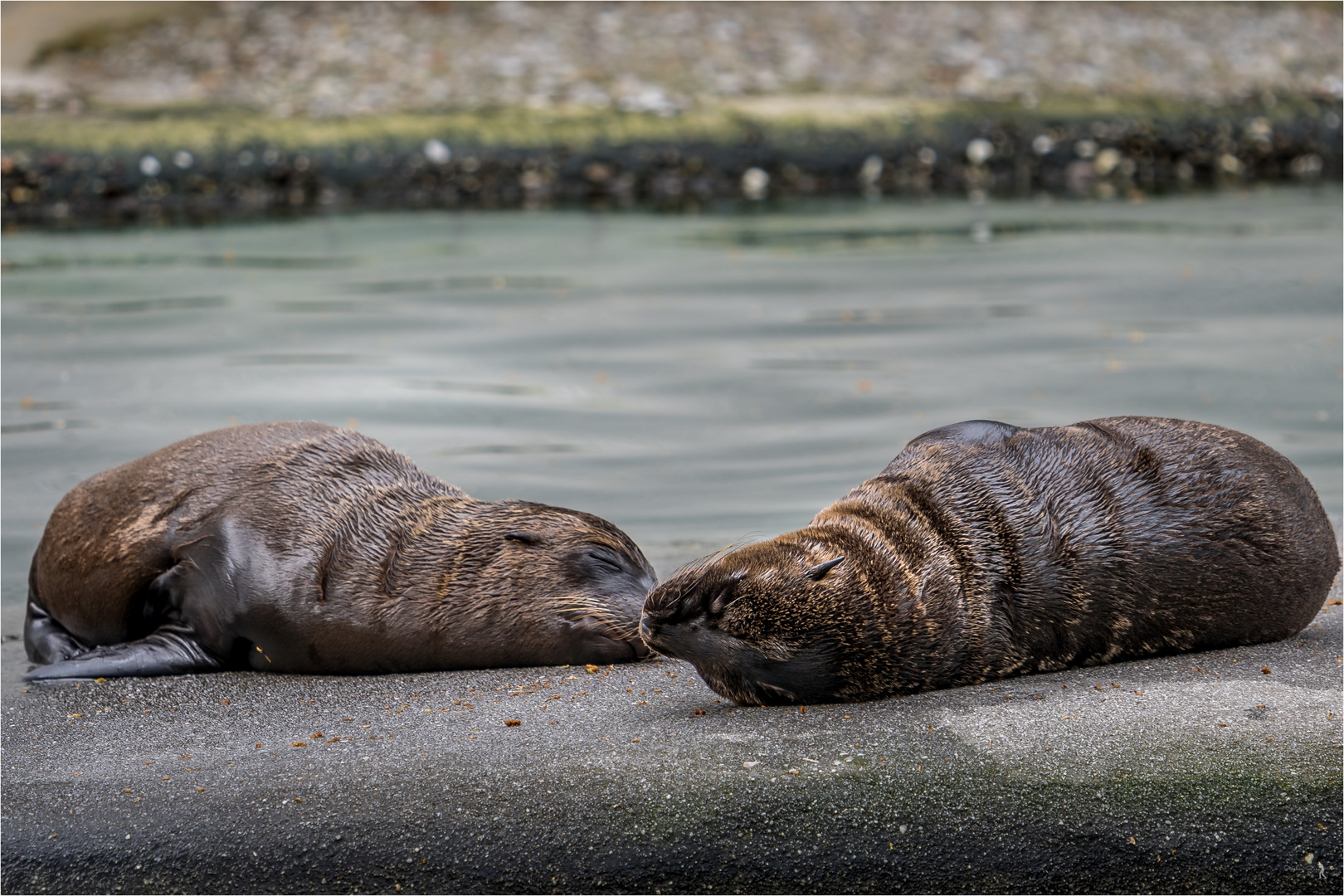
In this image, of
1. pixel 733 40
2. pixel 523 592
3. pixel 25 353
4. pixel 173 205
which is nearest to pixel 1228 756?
pixel 523 592

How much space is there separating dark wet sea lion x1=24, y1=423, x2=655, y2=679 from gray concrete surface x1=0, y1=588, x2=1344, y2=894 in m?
0.67

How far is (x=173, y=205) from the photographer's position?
762 inches

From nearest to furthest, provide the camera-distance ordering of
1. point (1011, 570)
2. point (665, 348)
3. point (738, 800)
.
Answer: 1. point (738, 800)
2. point (1011, 570)
3. point (665, 348)

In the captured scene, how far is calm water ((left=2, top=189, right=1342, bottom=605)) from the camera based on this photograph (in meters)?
8.07

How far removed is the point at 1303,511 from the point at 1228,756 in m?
1.11

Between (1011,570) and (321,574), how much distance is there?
2.34m

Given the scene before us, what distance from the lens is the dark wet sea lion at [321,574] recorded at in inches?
191

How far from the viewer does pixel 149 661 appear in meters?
4.88

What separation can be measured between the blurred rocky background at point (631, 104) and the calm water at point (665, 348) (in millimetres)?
3019

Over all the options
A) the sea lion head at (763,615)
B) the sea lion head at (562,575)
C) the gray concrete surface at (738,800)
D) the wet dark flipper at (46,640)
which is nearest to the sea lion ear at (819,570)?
the sea lion head at (763,615)

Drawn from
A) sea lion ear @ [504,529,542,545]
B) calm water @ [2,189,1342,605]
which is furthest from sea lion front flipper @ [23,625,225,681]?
calm water @ [2,189,1342,605]

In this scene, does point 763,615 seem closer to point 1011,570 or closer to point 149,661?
point 1011,570

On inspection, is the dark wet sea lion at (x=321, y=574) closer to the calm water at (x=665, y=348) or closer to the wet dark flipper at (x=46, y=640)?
the wet dark flipper at (x=46, y=640)

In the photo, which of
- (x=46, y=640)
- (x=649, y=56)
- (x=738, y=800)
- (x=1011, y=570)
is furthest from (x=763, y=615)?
(x=649, y=56)
